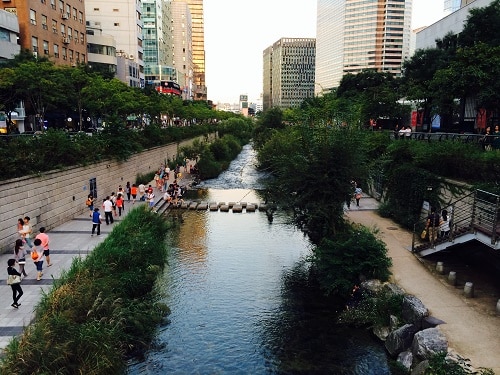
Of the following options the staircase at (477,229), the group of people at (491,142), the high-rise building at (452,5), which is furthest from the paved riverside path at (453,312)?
the high-rise building at (452,5)

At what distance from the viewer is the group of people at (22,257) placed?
1191 cm

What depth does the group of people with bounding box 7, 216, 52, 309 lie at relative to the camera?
11.9m

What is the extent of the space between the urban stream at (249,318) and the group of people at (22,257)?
14.1 feet

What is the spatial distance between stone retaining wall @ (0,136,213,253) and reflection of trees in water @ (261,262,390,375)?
479 inches

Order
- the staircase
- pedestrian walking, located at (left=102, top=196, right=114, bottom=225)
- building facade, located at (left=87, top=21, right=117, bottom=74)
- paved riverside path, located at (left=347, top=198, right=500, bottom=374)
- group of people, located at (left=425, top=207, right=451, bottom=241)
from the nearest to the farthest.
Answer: paved riverside path, located at (left=347, top=198, right=500, bottom=374) → the staircase → group of people, located at (left=425, top=207, right=451, bottom=241) → pedestrian walking, located at (left=102, top=196, right=114, bottom=225) → building facade, located at (left=87, top=21, right=117, bottom=74)

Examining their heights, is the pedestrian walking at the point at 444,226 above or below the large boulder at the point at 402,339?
above

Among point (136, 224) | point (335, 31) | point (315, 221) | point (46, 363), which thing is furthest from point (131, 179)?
point (335, 31)

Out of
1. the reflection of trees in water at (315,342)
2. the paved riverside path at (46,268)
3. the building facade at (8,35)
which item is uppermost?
the building facade at (8,35)

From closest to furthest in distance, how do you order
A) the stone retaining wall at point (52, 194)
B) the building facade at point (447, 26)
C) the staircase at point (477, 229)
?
the staircase at point (477, 229) → the stone retaining wall at point (52, 194) → the building facade at point (447, 26)

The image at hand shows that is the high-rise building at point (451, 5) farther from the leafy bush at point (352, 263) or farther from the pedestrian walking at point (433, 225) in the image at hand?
the leafy bush at point (352, 263)

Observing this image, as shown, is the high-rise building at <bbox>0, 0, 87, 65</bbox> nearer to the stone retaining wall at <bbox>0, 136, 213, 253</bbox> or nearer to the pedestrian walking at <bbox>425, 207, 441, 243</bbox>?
the stone retaining wall at <bbox>0, 136, 213, 253</bbox>

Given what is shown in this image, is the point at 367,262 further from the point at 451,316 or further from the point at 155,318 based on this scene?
the point at 155,318

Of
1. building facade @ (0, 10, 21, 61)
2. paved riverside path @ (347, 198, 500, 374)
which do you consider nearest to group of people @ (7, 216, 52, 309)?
paved riverside path @ (347, 198, 500, 374)

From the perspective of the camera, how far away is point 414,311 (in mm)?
12133
